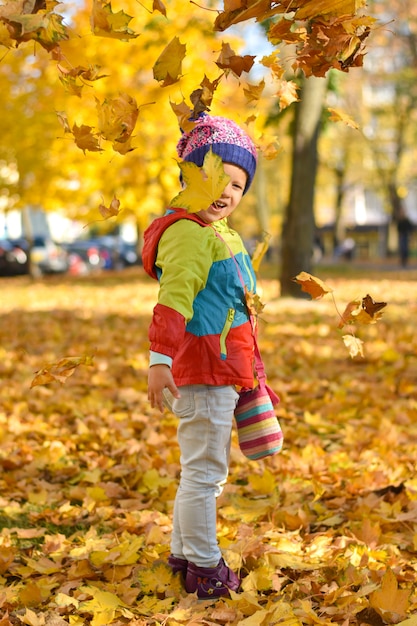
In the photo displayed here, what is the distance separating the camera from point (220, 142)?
2.41 meters

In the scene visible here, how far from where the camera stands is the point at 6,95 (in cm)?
1723

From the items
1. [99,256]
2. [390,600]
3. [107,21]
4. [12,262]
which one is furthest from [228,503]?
[99,256]

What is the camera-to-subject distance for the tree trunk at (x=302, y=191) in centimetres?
1152

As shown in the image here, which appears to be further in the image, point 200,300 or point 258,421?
point 258,421

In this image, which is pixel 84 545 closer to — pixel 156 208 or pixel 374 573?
pixel 374 573

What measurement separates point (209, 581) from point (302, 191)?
31.6 feet

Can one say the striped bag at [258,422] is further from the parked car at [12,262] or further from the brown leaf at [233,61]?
the parked car at [12,262]

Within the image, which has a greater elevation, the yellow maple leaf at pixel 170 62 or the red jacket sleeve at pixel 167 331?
the yellow maple leaf at pixel 170 62

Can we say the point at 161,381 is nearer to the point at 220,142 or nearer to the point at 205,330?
the point at 205,330

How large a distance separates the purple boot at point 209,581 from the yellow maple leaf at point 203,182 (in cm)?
122

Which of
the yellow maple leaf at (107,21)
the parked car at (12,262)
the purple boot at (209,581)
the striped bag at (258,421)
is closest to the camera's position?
the yellow maple leaf at (107,21)

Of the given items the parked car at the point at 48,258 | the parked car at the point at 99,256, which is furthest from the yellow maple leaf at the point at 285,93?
the parked car at the point at 99,256

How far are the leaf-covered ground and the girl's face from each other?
0.57 m

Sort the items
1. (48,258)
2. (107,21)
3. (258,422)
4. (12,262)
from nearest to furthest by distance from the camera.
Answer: (107,21) → (258,422) → (12,262) → (48,258)
